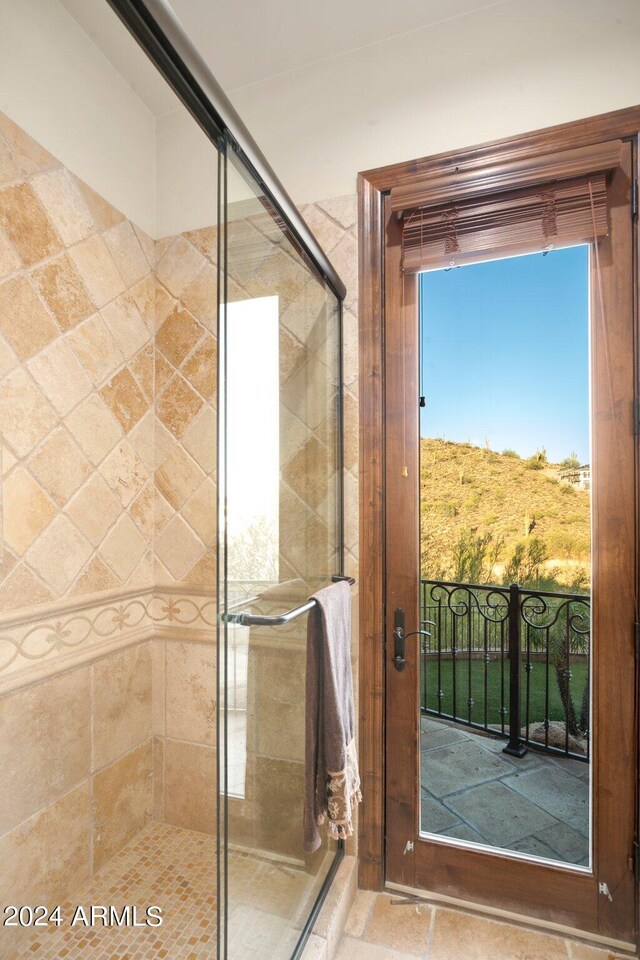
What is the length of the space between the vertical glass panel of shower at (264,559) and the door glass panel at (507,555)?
1.42 feet

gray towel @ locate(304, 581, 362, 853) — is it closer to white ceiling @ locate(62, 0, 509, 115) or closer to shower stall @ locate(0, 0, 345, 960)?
shower stall @ locate(0, 0, 345, 960)

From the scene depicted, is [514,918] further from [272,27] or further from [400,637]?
[272,27]

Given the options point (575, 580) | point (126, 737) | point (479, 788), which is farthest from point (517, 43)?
point (126, 737)

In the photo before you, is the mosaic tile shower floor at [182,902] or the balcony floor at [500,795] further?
the balcony floor at [500,795]

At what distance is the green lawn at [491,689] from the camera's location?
1.51 meters

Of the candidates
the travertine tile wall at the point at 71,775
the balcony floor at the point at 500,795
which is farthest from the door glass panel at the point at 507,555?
the travertine tile wall at the point at 71,775

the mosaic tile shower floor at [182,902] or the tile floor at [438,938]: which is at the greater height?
the mosaic tile shower floor at [182,902]

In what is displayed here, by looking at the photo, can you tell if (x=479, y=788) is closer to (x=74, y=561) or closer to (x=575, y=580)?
(x=575, y=580)

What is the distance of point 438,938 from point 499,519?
3.96ft

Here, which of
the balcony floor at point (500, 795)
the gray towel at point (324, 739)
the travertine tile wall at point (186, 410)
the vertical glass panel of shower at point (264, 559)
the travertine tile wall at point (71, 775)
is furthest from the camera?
the travertine tile wall at point (186, 410)

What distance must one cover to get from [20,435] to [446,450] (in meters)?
1.28

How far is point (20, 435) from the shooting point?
1437 mm

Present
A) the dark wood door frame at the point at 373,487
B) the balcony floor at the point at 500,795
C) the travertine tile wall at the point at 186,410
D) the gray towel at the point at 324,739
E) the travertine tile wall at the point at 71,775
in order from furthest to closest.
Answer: the travertine tile wall at the point at 186,410, the dark wood door frame at the point at 373,487, the balcony floor at the point at 500,795, the travertine tile wall at the point at 71,775, the gray towel at the point at 324,739

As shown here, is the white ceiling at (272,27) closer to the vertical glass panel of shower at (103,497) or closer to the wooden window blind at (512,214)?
the vertical glass panel of shower at (103,497)
